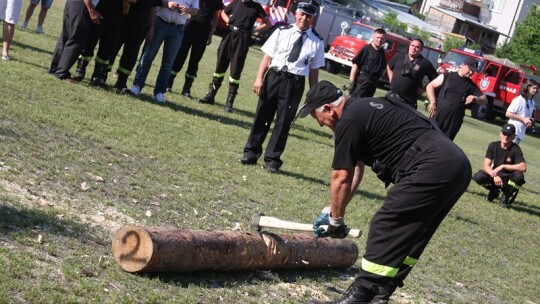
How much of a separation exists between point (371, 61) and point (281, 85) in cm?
494

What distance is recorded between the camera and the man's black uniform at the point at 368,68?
1501 centimetres

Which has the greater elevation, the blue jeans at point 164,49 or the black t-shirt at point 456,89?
the black t-shirt at point 456,89

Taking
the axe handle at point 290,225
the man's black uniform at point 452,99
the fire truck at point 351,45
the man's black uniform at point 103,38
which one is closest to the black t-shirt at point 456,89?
the man's black uniform at point 452,99

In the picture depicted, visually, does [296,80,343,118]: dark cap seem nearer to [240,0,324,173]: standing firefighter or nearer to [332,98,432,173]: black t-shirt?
[332,98,432,173]: black t-shirt

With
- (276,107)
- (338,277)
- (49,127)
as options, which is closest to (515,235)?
(276,107)

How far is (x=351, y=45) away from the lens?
117ft

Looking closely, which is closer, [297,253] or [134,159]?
[297,253]

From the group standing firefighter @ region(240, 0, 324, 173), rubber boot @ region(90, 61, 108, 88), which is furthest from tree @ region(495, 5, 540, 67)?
standing firefighter @ region(240, 0, 324, 173)

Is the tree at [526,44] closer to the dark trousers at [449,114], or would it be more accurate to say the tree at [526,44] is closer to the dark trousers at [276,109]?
the dark trousers at [449,114]

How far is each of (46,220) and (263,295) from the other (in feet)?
5.43

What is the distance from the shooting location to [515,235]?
11617 mm

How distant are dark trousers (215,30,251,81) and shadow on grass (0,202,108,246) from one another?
Answer: 321 inches

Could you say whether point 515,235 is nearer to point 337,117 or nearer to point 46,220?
point 337,117

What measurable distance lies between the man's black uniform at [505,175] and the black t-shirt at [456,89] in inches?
65.1
